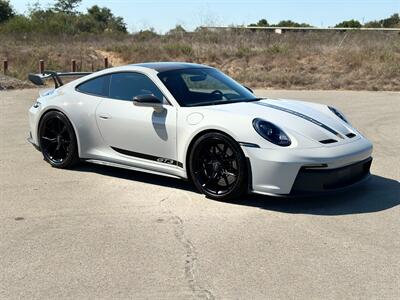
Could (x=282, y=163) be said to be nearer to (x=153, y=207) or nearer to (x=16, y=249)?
(x=153, y=207)

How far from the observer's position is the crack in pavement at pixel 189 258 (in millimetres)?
3621

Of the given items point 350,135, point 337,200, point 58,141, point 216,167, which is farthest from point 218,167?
point 58,141

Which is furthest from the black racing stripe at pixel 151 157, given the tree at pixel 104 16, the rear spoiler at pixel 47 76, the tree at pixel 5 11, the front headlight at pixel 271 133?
the tree at pixel 104 16

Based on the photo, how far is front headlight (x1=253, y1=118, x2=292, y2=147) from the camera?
5.38m

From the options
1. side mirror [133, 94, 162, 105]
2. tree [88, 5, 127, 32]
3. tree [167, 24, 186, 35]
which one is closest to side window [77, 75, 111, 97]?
side mirror [133, 94, 162, 105]

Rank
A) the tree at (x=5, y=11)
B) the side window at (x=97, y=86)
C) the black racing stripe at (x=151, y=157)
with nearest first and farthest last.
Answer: the black racing stripe at (x=151, y=157) → the side window at (x=97, y=86) → the tree at (x=5, y=11)

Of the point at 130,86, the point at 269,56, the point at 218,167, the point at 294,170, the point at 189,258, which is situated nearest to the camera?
the point at 189,258

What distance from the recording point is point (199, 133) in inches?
225

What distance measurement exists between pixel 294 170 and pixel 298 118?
75 cm

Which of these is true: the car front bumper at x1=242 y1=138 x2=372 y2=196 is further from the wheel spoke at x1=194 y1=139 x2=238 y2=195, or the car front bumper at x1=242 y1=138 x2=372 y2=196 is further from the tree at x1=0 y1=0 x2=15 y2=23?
the tree at x1=0 y1=0 x2=15 y2=23

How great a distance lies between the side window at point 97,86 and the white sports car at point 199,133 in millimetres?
13

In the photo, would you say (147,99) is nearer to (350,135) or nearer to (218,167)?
(218,167)

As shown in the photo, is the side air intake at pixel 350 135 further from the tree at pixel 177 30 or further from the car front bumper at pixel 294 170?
the tree at pixel 177 30

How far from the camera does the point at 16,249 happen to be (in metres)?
4.41
